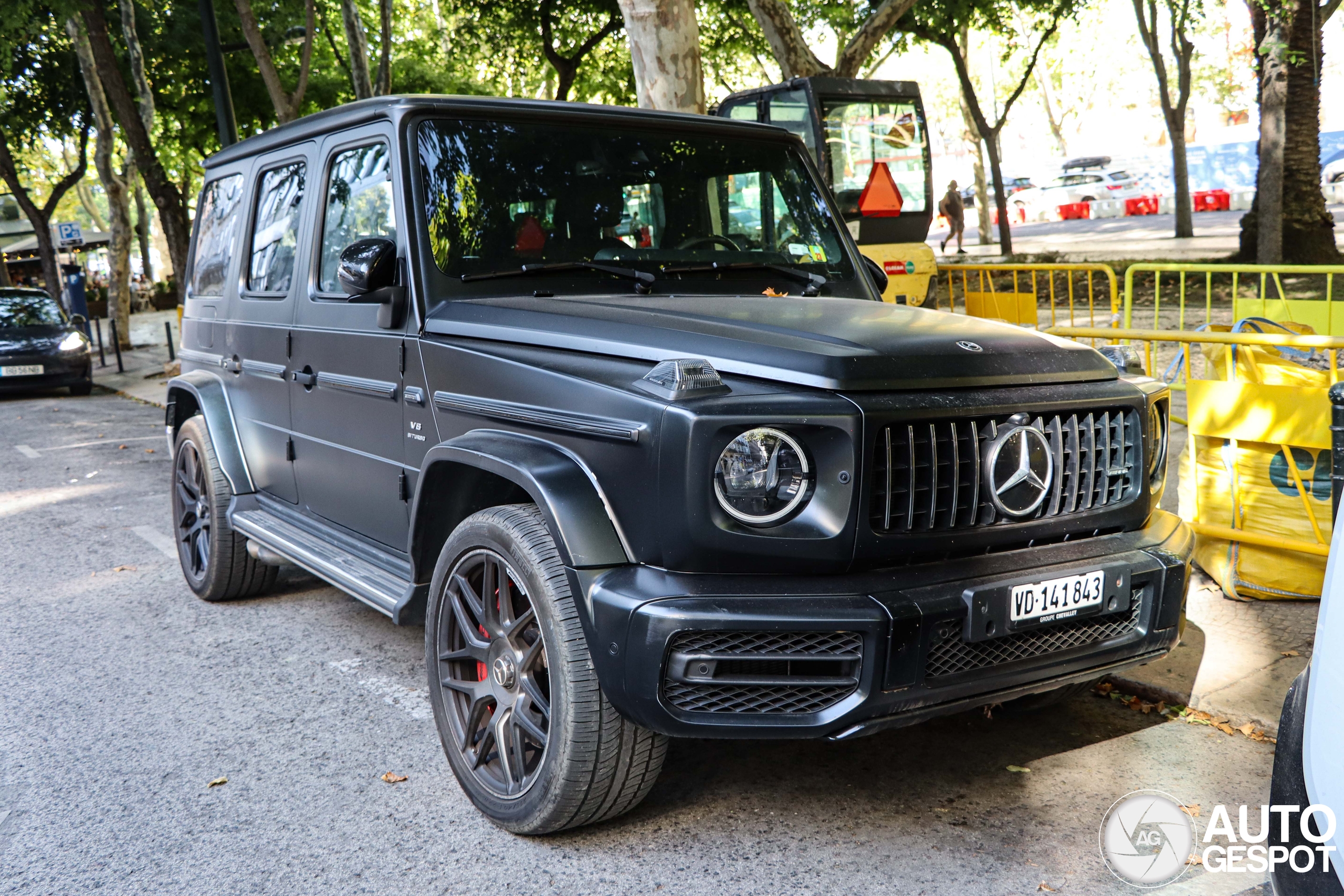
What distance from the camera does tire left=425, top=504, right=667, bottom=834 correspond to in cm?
281

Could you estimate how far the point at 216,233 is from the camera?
5.47 meters

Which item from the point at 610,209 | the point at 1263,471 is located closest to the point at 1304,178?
the point at 1263,471

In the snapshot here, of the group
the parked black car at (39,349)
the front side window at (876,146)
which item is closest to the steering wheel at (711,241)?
the front side window at (876,146)

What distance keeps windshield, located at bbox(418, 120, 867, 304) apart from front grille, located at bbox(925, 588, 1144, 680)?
5.18ft

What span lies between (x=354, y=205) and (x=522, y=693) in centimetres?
192

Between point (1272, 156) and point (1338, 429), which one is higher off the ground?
point (1272, 156)

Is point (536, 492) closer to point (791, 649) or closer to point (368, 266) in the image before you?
point (791, 649)

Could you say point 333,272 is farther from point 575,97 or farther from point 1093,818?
point 575,97

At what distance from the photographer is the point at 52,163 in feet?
154

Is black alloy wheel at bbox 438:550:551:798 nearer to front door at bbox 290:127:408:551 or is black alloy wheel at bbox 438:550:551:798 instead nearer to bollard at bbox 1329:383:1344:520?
front door at bbox 290:127:408:551

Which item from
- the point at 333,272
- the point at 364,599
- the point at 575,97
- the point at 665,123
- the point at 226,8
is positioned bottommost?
the point at 364,599

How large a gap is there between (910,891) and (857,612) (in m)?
0.78

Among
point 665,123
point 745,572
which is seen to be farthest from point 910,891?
point 665,123

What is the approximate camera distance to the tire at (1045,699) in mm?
3721
